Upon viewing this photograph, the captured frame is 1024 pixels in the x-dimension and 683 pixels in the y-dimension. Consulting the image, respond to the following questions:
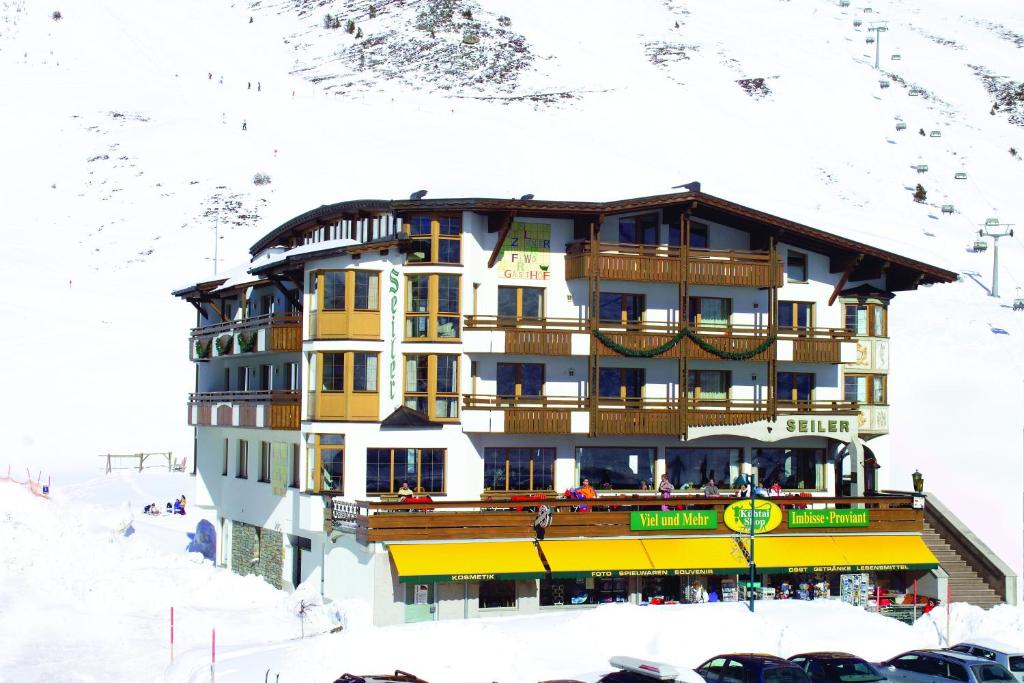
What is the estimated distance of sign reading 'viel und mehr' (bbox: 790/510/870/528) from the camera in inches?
1772

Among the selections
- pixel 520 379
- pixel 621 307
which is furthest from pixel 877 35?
pixel 520 379

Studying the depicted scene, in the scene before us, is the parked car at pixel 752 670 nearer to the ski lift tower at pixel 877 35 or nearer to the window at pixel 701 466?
the window at pixel 701 466

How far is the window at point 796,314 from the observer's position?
50.5 meters

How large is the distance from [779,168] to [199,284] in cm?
7606

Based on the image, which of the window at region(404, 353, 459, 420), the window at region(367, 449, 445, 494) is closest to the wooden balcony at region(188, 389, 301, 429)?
the window at region(367, 449, 445, 494)

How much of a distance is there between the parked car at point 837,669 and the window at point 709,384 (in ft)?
60.5

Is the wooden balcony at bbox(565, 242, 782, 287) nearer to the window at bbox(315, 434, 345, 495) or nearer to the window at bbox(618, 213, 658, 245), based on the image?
the window at bbox(618, 213, 658, 245)

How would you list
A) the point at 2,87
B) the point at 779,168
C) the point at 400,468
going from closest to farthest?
the point at 400,468
the point at 779,168
the point at 2,87

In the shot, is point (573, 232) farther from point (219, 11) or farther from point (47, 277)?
point (219, 11)

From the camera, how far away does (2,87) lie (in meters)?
141

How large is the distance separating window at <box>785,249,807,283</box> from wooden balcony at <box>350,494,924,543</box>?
8.51 metres

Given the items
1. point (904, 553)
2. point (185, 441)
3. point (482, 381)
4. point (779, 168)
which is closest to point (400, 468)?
point (482, 381)

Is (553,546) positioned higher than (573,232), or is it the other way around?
(573,232)

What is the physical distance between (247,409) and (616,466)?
1322 centimetres
